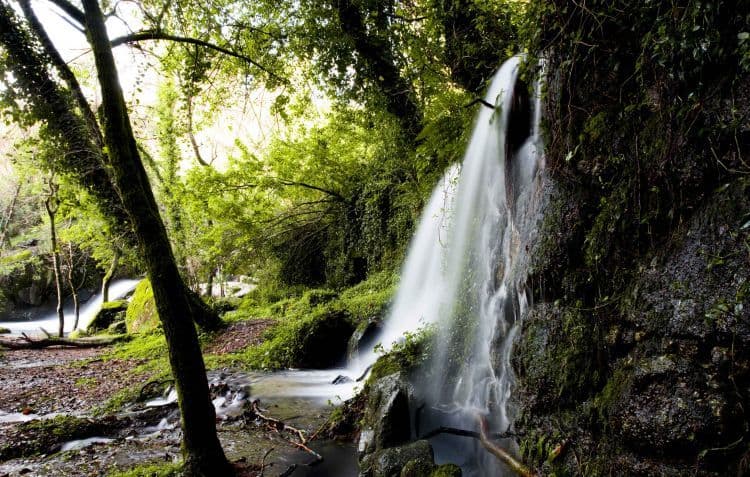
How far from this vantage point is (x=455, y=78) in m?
8.16

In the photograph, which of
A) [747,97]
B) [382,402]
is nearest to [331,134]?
[382,402]

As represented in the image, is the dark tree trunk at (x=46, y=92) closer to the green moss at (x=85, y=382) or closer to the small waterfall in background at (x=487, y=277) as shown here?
the green moss at (x=85, y=382)

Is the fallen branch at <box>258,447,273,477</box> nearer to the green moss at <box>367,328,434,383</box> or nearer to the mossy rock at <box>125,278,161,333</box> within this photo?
the green moss at <box>367,328,434,383</box>

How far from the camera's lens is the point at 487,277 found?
5.61m

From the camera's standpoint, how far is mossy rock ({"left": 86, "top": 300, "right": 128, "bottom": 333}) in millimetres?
15945

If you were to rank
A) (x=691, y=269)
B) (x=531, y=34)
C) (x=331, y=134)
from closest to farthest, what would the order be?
(x=691, y=269), (x=531, y=34), (x=331, y=134)

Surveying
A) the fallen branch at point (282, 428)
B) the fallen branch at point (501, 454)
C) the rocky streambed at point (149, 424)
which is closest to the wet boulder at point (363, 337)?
the rocky streambed at point (149, 424)

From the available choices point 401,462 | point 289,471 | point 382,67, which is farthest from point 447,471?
point 382,67

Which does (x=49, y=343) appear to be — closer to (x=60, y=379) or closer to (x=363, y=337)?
(x=60, y=379)

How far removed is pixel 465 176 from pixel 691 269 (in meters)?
4.09

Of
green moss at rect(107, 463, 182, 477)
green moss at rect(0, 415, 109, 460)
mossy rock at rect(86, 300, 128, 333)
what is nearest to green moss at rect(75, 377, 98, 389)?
green moss at rect(0, 415, 109, 460)

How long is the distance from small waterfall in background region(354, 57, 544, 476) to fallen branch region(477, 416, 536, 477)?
2.9 inches

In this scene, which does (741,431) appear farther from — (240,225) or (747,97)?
(240,225)

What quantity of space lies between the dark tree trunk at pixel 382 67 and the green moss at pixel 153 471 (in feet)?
23.3
